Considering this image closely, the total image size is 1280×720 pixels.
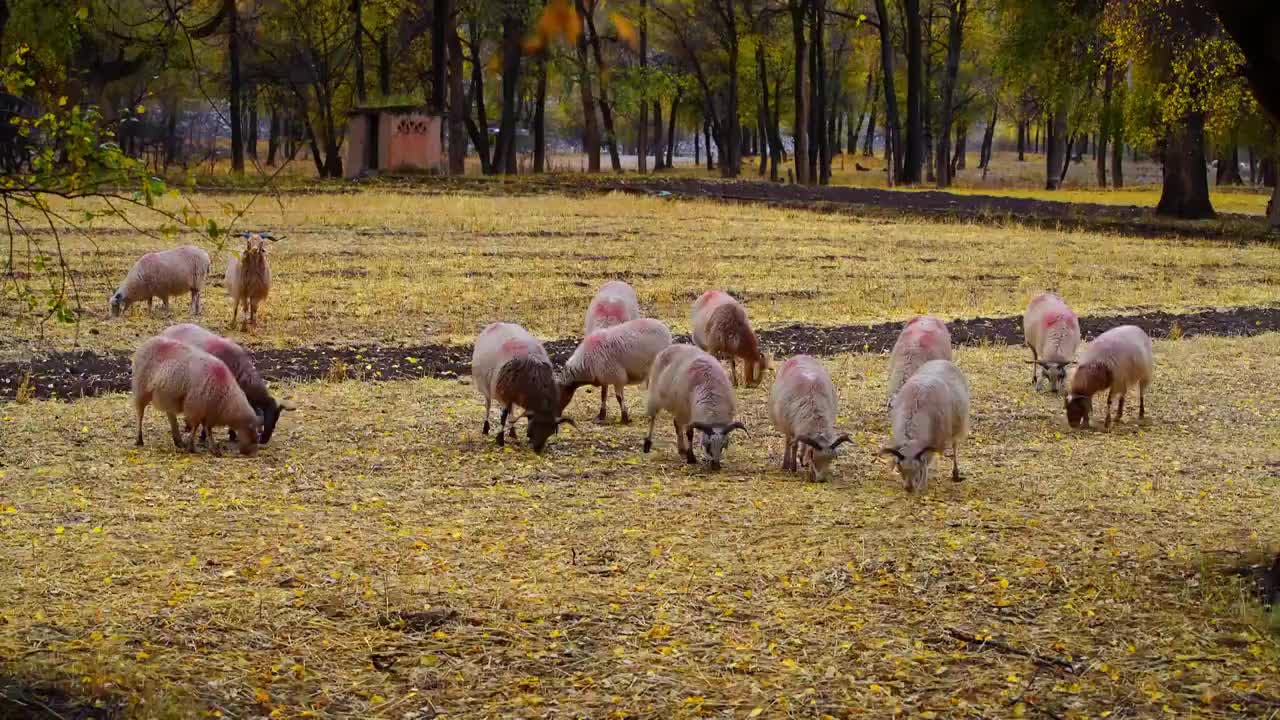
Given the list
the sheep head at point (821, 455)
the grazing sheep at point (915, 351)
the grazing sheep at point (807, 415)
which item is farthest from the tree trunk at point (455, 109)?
the sheep head at point (821, 455)

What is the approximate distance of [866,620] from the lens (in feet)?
23.1

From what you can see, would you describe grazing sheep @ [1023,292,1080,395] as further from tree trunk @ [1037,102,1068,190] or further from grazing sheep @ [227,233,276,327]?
tree trunk @ [1037,102,1068,190]

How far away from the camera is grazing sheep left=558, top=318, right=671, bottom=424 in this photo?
38.9ft

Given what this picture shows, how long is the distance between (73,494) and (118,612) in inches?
103

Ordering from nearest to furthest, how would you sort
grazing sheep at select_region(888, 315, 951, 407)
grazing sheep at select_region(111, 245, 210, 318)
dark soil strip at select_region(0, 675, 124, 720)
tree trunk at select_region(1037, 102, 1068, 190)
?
dark soil strip at select_region(0, 675, 124, 720), grazing sheep at select_region(888, 315, 951, 407), grazing sheep at select_region(111, 245, 210, 318), tree trunk at select_region(1037, 102, 1068, 190)

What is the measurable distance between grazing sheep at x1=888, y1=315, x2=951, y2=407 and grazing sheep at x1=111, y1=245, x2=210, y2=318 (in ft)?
31.7

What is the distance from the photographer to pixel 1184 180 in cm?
3984

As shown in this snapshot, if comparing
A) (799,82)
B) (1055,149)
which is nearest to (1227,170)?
(1055,149)

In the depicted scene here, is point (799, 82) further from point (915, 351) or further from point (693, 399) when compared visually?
point (693, 399)

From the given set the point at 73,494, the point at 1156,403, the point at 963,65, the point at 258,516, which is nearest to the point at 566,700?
the point at 258,516

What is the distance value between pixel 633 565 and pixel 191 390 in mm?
4220

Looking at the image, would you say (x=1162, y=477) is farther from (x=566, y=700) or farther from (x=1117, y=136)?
(x=1117, y=136)

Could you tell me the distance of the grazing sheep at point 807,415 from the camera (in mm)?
9977

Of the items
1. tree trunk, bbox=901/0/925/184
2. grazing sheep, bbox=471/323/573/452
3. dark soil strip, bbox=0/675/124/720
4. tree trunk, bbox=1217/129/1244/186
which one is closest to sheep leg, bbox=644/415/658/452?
grazing sheep, bbox=471/323/573/452
